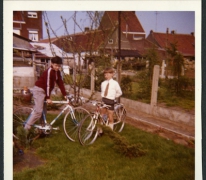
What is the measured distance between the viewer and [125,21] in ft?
8.10

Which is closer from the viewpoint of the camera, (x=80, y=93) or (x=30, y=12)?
(x=30, y=12)

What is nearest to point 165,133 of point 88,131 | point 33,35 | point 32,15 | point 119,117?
point 119,117

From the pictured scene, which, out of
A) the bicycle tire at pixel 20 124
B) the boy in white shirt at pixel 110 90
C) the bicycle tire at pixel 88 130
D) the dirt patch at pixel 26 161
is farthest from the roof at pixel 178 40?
the dirt patch at pixel 26 161

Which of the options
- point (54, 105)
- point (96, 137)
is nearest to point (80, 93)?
point (54, 105)

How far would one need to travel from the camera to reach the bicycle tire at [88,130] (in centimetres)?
256

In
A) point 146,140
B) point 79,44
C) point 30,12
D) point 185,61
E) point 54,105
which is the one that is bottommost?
point 146,140

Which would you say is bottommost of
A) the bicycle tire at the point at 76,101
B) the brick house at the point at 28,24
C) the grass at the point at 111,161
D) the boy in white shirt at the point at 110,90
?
the grass at the point at 111,161

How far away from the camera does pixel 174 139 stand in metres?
2.52

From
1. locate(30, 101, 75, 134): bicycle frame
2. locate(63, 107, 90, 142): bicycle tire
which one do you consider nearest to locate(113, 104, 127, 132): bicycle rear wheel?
locate(63, 107, 90, 142): bicycle tire

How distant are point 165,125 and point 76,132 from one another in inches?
33.5

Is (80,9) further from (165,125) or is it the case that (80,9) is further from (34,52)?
(165,125)

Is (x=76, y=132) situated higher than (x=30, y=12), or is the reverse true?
(x=30, y=12)

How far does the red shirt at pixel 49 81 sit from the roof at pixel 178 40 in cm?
92

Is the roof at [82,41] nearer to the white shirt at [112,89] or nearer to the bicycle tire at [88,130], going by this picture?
the white shirt at [112,89]
